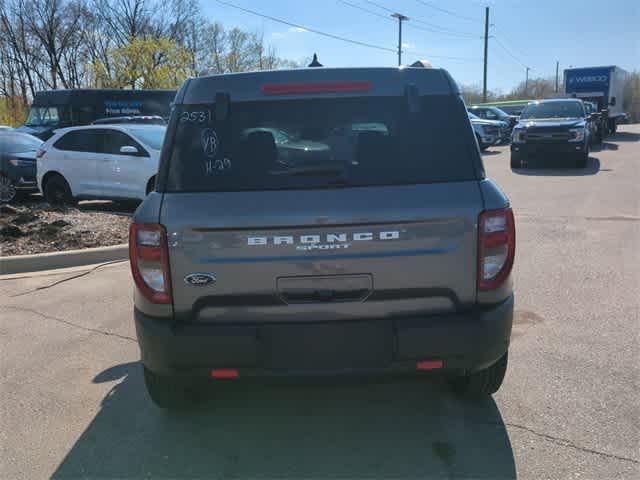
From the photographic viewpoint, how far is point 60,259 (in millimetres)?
7043

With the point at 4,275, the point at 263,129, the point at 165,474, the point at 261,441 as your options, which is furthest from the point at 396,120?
the point at 4,275

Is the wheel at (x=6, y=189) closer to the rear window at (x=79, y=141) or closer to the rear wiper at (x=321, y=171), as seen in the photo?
the rear window at (x=79, y=141)

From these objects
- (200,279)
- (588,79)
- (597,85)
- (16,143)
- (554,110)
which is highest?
(588,79)

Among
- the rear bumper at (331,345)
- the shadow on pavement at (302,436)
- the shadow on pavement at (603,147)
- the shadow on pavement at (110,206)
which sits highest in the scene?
the rear bumper at (331,345)

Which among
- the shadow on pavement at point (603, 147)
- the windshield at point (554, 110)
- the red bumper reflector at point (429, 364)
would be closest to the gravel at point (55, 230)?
the red bumper reflector at point (429, 364)

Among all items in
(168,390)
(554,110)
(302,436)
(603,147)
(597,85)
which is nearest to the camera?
(302,436)

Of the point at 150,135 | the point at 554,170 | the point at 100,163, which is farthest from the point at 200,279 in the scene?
the point at 554,170

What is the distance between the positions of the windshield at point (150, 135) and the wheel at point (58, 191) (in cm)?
179

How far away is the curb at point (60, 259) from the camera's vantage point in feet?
22.5

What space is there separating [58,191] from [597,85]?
82.3 feet

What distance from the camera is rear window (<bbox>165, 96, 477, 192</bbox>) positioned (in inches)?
108

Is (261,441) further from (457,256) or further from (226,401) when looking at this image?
(457,256)

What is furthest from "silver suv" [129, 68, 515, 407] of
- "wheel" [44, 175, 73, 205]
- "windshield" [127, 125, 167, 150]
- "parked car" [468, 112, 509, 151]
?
"parked car" [468, 112, 509, 151]

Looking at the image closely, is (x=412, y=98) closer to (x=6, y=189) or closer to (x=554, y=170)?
(x=6, y=189)
